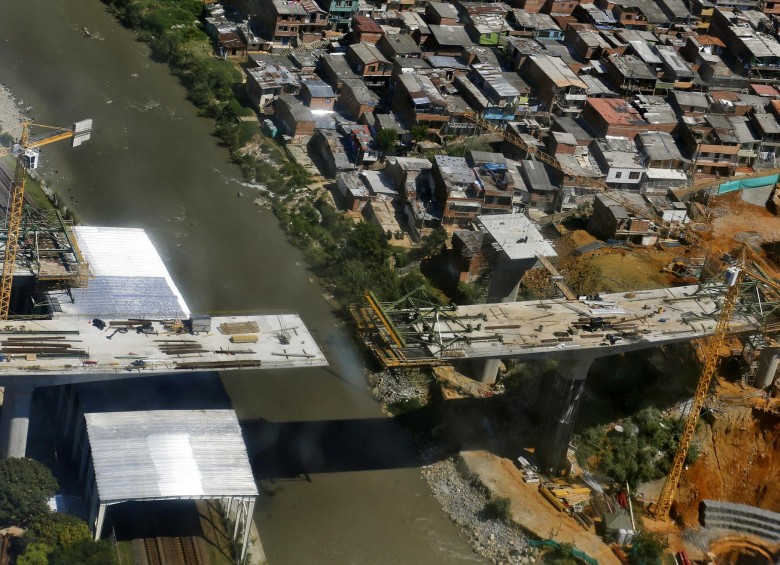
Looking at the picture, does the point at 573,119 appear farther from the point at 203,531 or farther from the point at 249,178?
the point at 203,531

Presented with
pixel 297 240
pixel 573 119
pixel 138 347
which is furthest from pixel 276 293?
pixel 573 119

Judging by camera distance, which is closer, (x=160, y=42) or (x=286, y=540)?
(x=286, y=540)

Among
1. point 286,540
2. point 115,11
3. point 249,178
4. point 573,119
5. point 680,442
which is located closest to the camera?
point 286,540

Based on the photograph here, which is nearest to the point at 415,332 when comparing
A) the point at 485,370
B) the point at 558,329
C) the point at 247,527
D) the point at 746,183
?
the point at 558,329

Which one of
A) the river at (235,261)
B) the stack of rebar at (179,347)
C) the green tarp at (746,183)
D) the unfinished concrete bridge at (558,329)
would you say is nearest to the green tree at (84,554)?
the river at (235,261)

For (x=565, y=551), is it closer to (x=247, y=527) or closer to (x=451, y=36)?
(x=247, y=527)

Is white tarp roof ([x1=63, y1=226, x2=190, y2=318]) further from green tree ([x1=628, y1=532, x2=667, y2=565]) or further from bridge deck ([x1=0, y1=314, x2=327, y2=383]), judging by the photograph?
green tree ([x1=628, y1=532, x2=667, y2=565])

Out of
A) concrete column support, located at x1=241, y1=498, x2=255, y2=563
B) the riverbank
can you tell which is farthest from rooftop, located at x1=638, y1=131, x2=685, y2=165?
concrete column support, located at x1=241, y1=498, x2=255, y2=563
